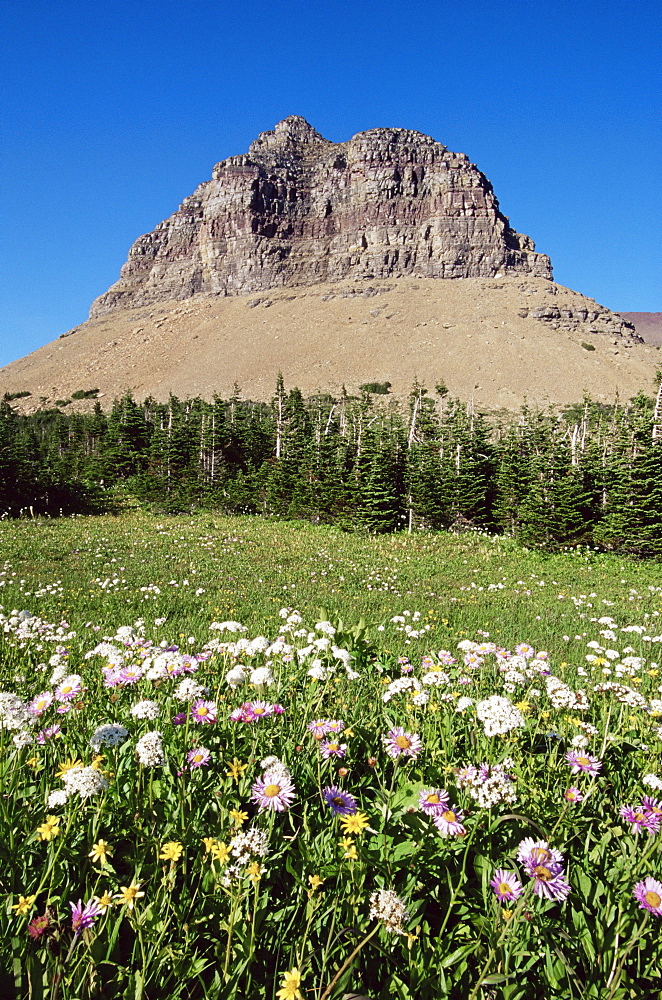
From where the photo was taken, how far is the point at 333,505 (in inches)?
1011

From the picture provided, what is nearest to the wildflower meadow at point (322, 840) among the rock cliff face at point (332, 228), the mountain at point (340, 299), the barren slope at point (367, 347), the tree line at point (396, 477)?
the tree line at point (396, 477)

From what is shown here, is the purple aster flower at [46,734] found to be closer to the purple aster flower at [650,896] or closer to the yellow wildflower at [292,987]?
the yellow wildflower at [292,987]

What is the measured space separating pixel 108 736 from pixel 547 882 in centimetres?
161

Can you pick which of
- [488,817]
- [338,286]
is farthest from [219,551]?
[338,286]

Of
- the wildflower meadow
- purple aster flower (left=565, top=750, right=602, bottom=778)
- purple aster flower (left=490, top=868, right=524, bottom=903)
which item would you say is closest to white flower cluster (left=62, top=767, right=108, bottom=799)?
the wildflower meadow

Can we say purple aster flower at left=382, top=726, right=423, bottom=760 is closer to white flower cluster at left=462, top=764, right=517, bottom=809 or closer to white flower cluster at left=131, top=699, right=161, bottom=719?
white flower cluster at left=462, top=764, right=517, bottom=809

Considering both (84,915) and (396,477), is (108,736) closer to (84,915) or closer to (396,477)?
(84,915)

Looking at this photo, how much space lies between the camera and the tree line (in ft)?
62.6

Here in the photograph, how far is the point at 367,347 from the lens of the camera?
332 ft

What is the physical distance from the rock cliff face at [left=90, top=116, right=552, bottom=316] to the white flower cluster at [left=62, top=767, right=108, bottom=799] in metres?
148

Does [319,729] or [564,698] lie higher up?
[319,729]

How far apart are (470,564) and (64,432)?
55368mm

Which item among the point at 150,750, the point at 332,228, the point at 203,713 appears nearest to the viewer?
the point at 150,750

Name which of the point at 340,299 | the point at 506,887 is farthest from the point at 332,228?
the point at 506,887
